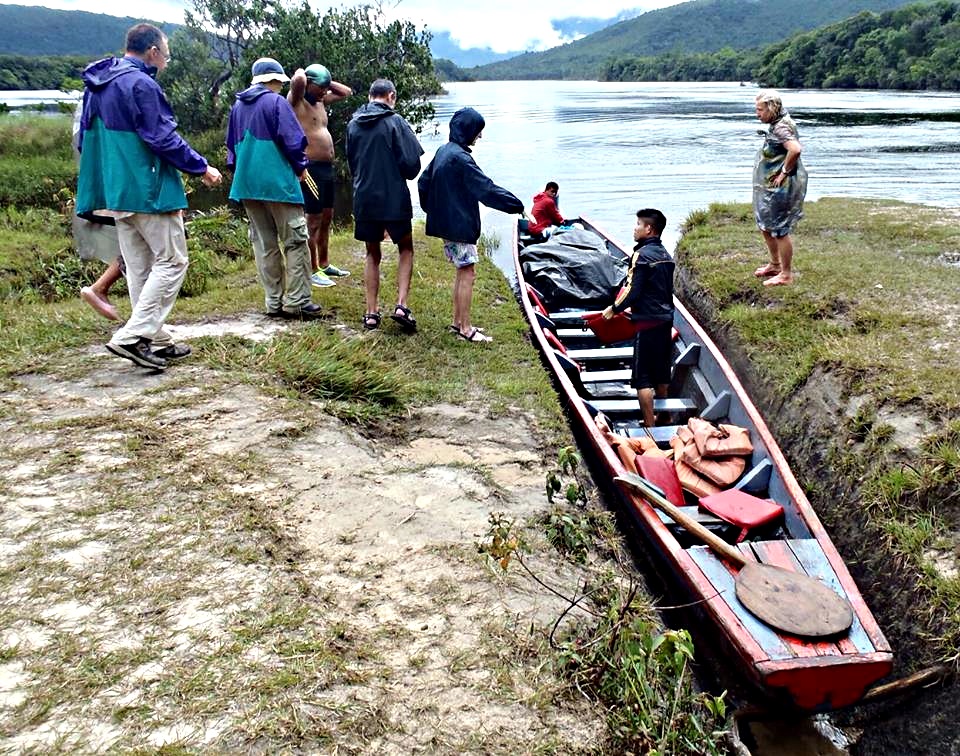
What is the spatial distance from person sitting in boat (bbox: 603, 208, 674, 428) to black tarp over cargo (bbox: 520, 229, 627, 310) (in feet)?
7.53

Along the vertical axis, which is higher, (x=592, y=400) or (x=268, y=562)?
(x=268, y=562)

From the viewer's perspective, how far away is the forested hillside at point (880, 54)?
55.2m

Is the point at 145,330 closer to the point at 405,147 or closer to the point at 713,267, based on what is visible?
the point at 405,147

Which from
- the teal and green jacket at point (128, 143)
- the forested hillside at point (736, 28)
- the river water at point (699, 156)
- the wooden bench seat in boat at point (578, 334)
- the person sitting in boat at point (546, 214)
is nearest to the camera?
the teal and green jacket at point (128, 143)

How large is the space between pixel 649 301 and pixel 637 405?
42.6 inches

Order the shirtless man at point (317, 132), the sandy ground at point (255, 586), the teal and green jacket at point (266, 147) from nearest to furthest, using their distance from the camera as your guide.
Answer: the sandy ground at point (255, 586), the teal and green jacket at point (266, 147), the shirtless man at point (317, 132)

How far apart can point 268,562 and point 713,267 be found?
7.49 metres

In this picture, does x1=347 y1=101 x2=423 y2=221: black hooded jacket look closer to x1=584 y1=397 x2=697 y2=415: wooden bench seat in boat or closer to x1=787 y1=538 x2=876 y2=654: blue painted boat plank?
x1=584 y1=397 x2=697 y2=415: wooden bench seat in boat

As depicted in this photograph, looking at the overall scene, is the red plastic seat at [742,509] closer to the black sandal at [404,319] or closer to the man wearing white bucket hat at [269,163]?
the black sandal at [404,319]

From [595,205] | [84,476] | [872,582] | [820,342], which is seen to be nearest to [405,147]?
[84,476]

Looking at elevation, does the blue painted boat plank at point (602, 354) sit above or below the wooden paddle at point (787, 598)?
below

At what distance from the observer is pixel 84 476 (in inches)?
140

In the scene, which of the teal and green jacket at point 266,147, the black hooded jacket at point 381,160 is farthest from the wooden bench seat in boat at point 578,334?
the teal and green jacket at point 266,147

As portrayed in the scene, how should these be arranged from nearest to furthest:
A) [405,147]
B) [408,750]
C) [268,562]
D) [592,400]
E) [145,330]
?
[408,750], [268,562], [145,330], [405,147], [592,400]
